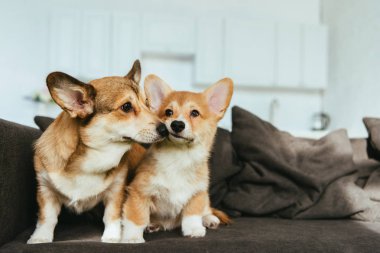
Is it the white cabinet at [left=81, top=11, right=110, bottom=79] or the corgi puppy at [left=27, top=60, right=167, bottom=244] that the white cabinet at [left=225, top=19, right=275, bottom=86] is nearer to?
the white cabinet at [left=81, top=11, right=110, bottom=79]

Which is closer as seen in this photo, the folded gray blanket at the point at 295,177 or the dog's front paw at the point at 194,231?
the dog's front paw at the point at 194,231

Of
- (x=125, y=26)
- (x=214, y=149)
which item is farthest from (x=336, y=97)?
(x=214, y=149)

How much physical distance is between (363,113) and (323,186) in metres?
2.80

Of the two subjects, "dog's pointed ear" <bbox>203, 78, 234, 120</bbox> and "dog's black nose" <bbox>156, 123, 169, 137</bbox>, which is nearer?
"dog's black nose" <bbox>156, 123, 169, 137</bbox>

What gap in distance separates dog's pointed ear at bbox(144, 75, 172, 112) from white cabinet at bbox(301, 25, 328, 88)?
4.01 meters

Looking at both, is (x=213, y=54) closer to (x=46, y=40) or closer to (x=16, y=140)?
(x=46, y=40)

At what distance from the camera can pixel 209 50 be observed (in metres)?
4.86

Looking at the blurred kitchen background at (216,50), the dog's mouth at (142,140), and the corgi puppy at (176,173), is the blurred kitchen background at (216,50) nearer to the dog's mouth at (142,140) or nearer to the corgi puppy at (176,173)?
the corgi puppy at (176,173)

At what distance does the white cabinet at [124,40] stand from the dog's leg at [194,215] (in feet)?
11.5

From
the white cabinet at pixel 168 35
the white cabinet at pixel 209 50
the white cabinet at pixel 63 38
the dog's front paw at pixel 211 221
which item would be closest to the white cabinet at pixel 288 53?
the white cabinet at pixel 209 50

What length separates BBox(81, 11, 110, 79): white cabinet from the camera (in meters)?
4.60

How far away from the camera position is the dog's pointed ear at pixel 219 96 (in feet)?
5.29

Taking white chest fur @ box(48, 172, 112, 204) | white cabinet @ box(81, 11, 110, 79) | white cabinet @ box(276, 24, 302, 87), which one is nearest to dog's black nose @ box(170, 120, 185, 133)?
white chest fur @ box(48, 172, 112, 204)

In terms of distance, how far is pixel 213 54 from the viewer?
16.0 feet
